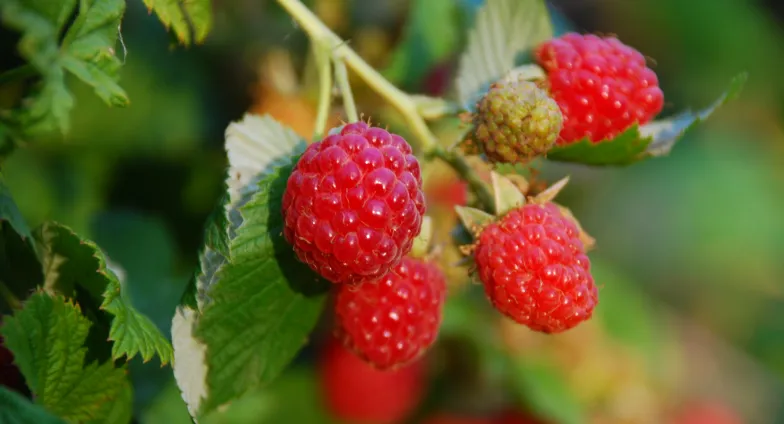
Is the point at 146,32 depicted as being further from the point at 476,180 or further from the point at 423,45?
the point at 476,180

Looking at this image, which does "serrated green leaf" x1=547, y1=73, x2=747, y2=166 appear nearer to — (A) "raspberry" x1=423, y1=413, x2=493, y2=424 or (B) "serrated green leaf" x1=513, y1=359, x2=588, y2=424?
(B) "serrated green leaf" x1=513, y1=359, x2=588, y2=424

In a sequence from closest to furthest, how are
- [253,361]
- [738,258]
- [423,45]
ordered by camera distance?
[253,361] < [423,45] < [738,258]

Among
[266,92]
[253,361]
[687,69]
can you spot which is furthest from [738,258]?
[253,361]

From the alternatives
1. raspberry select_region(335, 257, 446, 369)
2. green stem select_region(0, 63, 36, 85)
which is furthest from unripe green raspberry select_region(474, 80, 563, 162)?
green stem select_region(0, 63, 36, 85)

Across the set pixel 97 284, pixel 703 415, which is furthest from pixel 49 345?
pixel 703 415

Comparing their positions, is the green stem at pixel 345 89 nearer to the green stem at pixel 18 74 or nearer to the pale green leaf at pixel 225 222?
the pale green leaf at pixel 225 222

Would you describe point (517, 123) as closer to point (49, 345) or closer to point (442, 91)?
point (49, 345)
